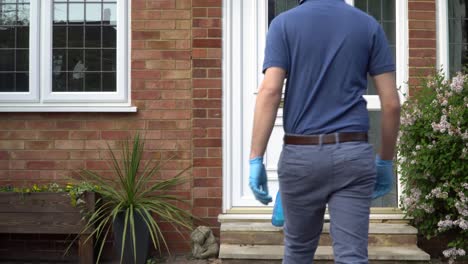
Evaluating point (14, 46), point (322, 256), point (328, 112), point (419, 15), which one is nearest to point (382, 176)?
point (328, 112)

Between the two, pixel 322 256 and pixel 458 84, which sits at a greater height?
pixel 458 84

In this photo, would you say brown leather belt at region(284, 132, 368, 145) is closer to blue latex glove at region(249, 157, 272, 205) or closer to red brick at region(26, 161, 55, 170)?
blue latex glove at region(249, 157, 272, 205)

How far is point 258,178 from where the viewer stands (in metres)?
2.55

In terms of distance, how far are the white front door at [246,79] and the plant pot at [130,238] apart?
0.80 meters

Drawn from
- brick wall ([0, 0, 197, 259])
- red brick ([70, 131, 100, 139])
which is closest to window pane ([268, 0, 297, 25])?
brick wall ([0, 0, 197, 259])

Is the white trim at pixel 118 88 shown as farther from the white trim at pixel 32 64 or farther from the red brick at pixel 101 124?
the red brick at pixel 101 124

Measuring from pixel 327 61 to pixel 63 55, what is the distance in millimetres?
3607

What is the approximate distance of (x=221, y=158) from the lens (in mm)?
5207

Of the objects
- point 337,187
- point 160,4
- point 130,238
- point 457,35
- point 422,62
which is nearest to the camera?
point 337,187

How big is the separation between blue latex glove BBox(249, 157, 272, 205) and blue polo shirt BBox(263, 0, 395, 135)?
0.69 feet

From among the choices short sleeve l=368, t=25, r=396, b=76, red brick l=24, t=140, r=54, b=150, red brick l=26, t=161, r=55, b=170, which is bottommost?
red brick l=26, t=161, r=55, b=170

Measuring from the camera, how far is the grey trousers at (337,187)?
2.39 metres

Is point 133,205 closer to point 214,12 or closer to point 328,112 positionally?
point 214,12

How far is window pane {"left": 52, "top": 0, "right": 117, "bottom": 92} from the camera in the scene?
5395mm
